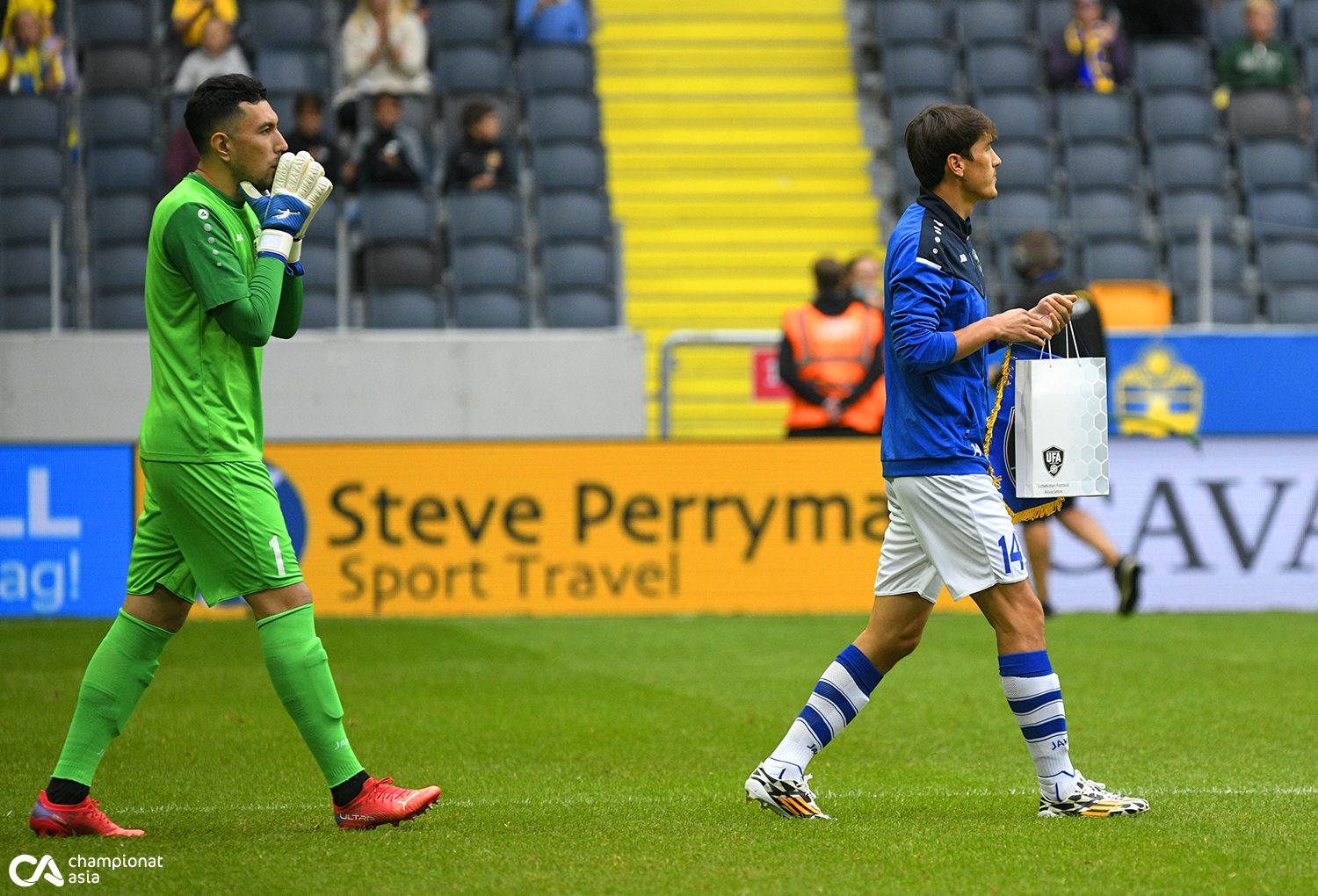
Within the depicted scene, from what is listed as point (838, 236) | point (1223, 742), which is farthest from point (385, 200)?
point (1223, 742)

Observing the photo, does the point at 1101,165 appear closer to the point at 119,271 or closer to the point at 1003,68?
the point at 1003,68

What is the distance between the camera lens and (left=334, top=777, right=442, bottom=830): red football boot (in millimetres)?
5133

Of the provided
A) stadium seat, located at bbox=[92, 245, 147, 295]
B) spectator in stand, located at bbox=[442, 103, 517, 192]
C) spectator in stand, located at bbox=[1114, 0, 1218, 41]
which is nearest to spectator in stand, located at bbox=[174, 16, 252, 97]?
stadium seat, located at bbox=[92, 245, 147, 295]

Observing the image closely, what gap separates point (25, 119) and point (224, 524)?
1262 cm

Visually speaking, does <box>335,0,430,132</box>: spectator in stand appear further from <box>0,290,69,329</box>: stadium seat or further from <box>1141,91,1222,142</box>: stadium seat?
<box>1141,91,1222,142</box>: stadium seat

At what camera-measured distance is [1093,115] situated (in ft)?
58.6

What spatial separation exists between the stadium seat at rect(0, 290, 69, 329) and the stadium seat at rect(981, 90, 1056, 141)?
351 inches

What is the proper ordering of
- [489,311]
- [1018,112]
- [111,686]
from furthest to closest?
[1018,112] → [489,311] → [111,686]

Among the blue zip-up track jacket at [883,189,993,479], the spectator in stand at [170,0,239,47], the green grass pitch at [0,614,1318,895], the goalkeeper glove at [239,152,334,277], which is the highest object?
the spectator in stand at [170,0,239,47]

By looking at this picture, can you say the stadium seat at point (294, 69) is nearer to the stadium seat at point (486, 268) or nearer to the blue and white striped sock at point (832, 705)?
the stadium seat at point (486, 268)

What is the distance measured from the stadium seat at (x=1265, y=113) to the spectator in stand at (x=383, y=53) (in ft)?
26.3

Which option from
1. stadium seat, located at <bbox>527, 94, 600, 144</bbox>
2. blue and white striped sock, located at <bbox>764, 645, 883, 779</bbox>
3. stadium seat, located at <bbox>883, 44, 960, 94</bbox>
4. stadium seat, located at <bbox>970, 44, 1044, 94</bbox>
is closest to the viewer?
blue and white striped sock, located at <bbox>764, 645, 883, 779</bbox>

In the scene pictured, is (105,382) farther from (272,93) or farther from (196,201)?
(196,201)

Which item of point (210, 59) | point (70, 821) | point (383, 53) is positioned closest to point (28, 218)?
point (210, 59)
